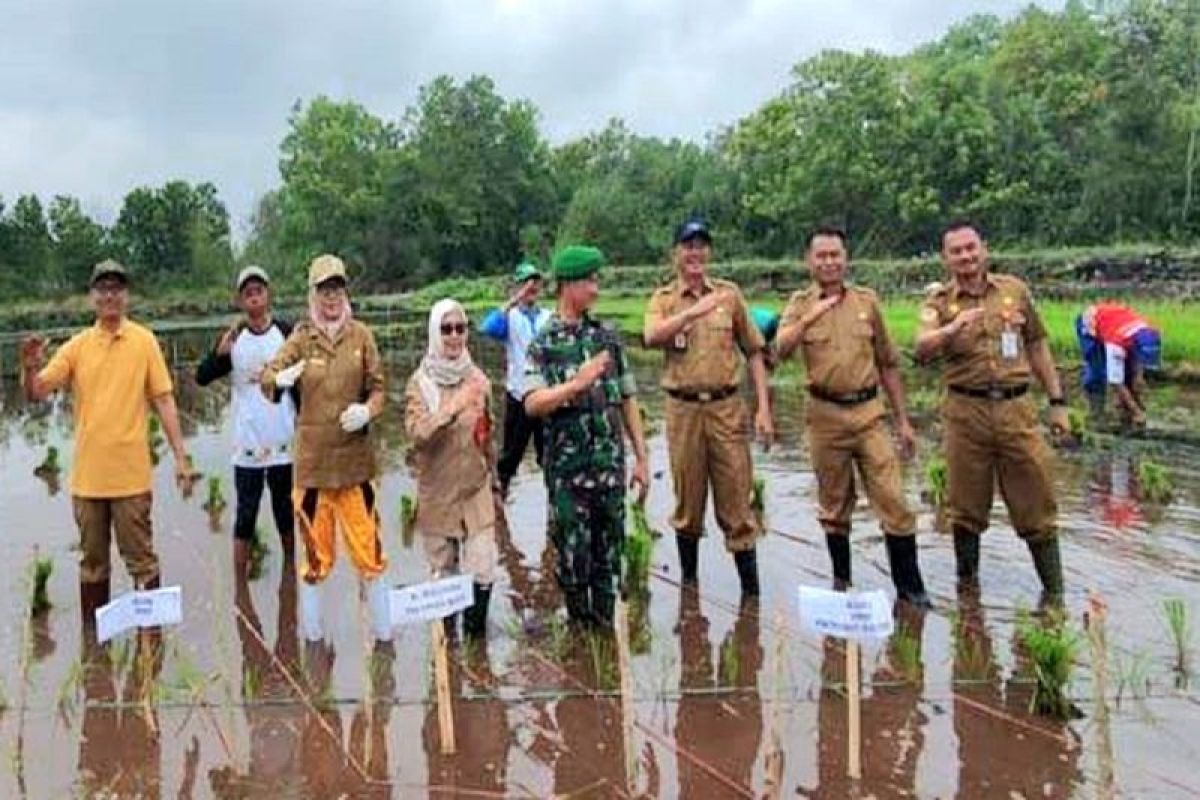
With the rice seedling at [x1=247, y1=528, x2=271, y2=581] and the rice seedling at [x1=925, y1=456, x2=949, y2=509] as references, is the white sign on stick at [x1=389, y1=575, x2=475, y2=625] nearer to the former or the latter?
the rice seedling at [x1=247, y1=528, x2=271, y2=581]

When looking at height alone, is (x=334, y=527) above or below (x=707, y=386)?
below

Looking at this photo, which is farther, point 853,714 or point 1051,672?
point 1051,672

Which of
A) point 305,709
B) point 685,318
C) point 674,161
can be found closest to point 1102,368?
point 685,318

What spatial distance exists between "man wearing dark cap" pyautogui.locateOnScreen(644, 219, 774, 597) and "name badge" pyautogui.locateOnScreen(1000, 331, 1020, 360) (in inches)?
45.6

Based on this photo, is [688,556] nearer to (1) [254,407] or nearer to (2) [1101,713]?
(1) [254,407]

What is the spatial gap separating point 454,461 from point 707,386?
52.6 inches

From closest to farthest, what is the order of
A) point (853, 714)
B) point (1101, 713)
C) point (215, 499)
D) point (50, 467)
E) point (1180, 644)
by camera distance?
point (1101, 713)
point (853, 714)
point (1180, 644)
point (215, 499)
point (50, 467)

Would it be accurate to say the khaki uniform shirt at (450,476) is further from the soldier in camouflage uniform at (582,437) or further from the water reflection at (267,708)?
the water reflection at (267,708)

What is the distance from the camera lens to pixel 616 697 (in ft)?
16.2

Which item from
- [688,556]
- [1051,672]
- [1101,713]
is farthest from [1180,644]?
[688,556]

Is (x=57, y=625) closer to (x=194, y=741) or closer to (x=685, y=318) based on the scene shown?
(x=194, y=741)

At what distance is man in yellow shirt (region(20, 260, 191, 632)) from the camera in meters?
5.73

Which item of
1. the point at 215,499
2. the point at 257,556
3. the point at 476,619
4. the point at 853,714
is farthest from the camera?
the point at 215,499

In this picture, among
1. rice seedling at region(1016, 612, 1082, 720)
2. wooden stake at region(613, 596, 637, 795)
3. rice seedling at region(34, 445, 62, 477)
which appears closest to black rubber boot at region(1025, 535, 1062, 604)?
rice seedling at region(1016, 612, 1082, 720)
